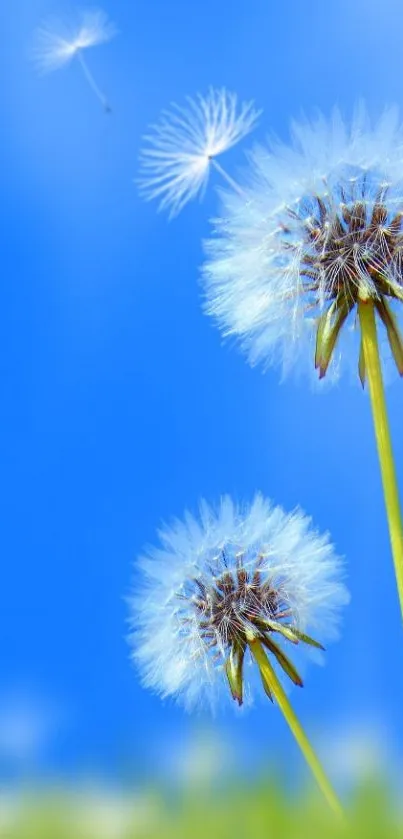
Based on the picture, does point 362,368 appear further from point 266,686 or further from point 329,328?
point 266,686

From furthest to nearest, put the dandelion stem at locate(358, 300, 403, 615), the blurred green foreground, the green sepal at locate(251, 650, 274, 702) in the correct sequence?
the green sepal at locate(251, 650, 274, 702) < the dandelion stem at locate(358, 300, 403, 615) < the blurred green foreground

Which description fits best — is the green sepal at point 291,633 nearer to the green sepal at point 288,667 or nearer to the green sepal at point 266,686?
the green sepal at point 288,667

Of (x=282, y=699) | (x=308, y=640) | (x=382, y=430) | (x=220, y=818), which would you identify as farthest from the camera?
(x=308, y=640)

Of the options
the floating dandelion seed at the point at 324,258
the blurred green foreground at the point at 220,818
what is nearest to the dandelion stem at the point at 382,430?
the floating dandelion seed at the point at 324,258

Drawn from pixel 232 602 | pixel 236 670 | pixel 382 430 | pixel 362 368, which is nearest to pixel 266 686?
pixel 236 670

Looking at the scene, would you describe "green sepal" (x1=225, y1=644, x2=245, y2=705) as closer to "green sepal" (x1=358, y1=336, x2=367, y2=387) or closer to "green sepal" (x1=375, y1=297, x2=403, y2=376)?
"green sepal" (x1=358, y1=336, x2=367, y2=387)

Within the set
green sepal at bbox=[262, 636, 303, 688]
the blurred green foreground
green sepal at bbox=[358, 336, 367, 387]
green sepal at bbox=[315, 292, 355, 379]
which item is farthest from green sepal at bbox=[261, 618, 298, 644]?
the blurred green foreground

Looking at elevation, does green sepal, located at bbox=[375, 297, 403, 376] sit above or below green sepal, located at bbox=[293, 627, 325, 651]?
above
